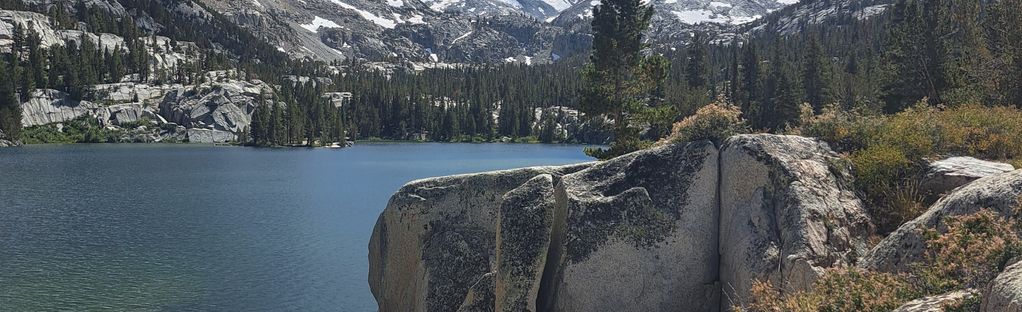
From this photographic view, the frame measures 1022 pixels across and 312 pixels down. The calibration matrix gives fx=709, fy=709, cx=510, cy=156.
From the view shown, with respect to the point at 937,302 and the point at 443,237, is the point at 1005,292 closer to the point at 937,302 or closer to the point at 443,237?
the point at 937,302

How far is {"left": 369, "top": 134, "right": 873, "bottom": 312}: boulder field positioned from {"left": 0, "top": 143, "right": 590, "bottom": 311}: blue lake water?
16.4 m

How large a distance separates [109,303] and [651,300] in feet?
79.0

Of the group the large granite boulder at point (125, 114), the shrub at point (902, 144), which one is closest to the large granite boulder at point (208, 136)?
the large granite boulder at point (125, 114)

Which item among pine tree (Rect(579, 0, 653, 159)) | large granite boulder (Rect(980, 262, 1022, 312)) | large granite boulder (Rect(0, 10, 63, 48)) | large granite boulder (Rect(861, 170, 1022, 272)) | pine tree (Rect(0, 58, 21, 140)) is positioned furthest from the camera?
large granite boulder (Rect(0, 10, 63, 48))

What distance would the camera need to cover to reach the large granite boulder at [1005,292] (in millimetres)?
6766

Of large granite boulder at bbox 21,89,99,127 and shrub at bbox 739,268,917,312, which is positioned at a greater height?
large granite boulder at bbox 21,89,99,127

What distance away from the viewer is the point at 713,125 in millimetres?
14523

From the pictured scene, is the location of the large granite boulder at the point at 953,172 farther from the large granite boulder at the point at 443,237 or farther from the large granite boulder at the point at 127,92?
the large granite boulder at the point at 127,92

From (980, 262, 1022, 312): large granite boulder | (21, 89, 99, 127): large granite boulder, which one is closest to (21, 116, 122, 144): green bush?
(21, 89, 99, 127): large granite boulder

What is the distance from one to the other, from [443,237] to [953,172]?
11640 millimetres

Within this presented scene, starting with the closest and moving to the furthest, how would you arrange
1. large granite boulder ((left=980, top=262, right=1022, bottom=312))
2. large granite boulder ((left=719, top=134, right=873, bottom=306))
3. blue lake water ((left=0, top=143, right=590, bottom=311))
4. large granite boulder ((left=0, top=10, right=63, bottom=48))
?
large granite boulder ((left=980, top=262, right=1022, bottom=312)), large granite boulder ((left=719, top=134, right=873, bottom=306)), blue lake water ((left=0, top=143, right=590, bottom=311)), large granite boulder ((left=0, top=10, right=63, bottom=48))

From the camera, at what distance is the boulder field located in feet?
39.9

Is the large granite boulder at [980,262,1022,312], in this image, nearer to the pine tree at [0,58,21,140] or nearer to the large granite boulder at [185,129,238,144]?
the pine tree at [0,58,21,140]

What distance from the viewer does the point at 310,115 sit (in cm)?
19638
